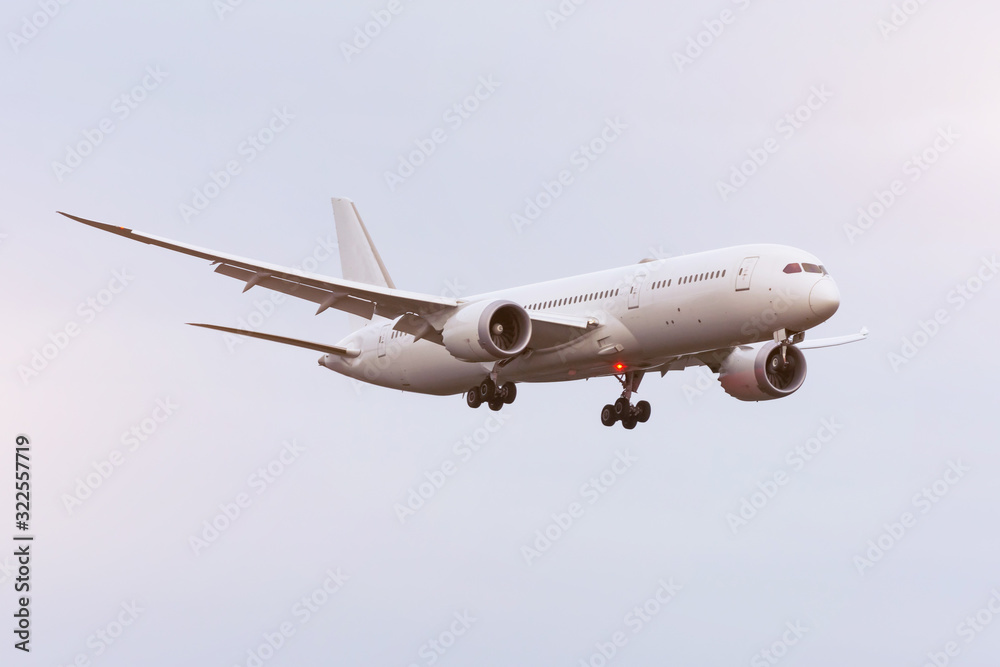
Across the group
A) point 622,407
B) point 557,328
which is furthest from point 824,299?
point 622,407

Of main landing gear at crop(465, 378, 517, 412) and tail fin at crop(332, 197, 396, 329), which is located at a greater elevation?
tail fin at crop(332, 197, 396, 329)

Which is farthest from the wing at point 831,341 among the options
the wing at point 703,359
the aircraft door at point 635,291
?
the aircraft door at point 635,291

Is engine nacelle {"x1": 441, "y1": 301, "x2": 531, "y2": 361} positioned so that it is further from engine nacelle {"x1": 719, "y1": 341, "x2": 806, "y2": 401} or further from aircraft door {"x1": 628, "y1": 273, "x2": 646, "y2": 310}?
engine nacelle {"x1": 719, "y1": 341, "x2": 806, "y2": 401}

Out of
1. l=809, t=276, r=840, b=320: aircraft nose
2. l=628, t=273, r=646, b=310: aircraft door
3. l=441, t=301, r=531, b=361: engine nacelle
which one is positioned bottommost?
l=441, t=301, r=531, b=361: engine nacelle

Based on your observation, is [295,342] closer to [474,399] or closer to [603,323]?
[474,399]

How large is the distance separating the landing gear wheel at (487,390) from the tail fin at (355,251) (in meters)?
10.7

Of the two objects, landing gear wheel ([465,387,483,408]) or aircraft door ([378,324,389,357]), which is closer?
landing gear wheel ([465,387,483,408])

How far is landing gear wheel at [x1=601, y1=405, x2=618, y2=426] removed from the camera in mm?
52469

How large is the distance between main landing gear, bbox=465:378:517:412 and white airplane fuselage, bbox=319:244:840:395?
35 cm

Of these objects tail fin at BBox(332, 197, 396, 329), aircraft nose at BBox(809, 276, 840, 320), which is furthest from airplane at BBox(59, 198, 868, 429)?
tail fin at BBox(332, 197, 396, 329)

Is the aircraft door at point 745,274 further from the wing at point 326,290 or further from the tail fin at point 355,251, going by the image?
the tail fin at point 355,251

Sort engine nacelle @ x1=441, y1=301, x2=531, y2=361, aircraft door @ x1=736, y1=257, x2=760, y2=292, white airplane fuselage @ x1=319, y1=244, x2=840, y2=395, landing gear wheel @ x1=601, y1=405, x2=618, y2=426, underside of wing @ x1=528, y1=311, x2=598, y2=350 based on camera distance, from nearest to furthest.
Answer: white airplane fuselage @ x1=319, y1=244, x2=840, y2=395
aircraft door @ x1=736, y1=257, x2=760, y2=292
engine nacelle @ x1=441, y1=301, x2=531, y2=361
underside of wing @ x1=528, y1=311, x2=598, y2=350
landing gear wheel @ x1=601, y1=405, x2=618, y2=426

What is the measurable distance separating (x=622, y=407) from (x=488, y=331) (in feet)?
25.3

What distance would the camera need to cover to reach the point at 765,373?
4809cm
